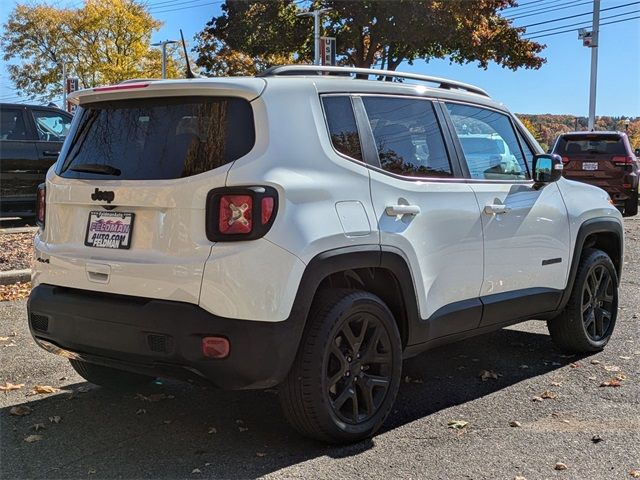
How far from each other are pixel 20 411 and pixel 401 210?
8.03 ft

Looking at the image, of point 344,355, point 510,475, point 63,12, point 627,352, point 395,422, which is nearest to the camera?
point 510,475

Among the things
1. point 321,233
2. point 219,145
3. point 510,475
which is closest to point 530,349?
point 510,475

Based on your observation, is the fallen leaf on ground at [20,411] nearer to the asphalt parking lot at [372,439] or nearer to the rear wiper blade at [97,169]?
the asphalt parking lot at [372,439]

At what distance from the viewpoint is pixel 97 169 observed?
3703mm

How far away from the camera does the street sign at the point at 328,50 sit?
71.7 feet

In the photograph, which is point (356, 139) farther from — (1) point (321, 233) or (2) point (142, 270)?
(2) point (142, 270)

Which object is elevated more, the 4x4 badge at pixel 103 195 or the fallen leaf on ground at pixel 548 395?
the 4x4 badge at pixel 103 195

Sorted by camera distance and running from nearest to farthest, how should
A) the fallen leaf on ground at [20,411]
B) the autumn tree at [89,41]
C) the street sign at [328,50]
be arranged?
the fallen leaf on ground at [20,411]
the street sign at [328,50]
the autumn tree at [89,41]

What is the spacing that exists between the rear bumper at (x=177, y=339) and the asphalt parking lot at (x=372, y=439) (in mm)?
466

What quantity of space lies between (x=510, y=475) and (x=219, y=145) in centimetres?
205

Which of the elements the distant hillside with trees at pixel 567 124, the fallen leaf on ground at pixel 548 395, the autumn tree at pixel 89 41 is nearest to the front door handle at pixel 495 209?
the fallen leaf on ground at pixel 548 395

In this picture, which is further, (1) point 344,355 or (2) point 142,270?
(1) point 344,355

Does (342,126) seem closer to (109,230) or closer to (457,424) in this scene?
(109,230)

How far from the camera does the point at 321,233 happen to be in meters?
3.37
